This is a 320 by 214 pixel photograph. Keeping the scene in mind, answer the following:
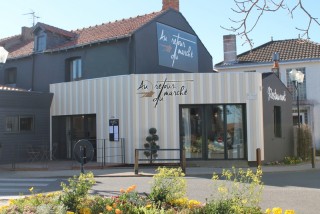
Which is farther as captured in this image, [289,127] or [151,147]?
[289,127]

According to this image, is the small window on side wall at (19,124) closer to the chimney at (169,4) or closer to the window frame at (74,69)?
the window frame at (74,69)

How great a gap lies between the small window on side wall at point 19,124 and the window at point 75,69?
325cm

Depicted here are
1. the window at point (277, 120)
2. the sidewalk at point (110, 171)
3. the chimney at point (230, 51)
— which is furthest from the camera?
the chimney at point (230, 51)

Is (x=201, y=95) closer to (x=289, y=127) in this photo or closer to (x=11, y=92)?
(x=289, y=127)

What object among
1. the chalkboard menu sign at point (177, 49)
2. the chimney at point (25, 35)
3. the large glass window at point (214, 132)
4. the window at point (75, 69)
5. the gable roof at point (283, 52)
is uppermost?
the chimney at point (25, 35)

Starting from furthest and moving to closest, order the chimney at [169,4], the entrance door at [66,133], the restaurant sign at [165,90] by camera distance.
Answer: the chimney at [169,4]
the entrance door at [66,133]
the restaurant sign at [165,90]

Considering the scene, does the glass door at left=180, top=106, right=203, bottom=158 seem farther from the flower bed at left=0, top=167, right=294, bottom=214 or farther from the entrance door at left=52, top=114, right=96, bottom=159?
the flower bed at left=0, top=167, right=294, bottom=214

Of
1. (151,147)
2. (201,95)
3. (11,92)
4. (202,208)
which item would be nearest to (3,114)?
(11,92)

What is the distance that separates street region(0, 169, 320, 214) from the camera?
9.90 metres

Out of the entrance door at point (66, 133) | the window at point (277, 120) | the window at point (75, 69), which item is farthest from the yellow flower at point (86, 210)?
the window at point (75, 69)

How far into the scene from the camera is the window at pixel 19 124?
65.5 feet

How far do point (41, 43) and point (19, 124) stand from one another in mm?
5820

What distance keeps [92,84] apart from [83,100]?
0.92 m

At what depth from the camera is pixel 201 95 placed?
734 inches
